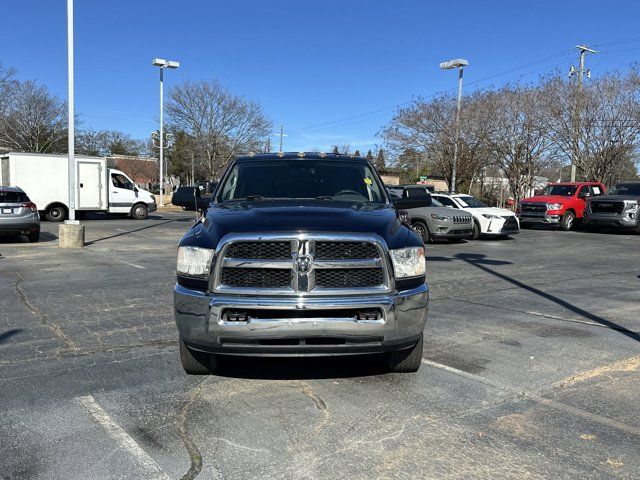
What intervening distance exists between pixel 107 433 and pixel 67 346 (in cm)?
222

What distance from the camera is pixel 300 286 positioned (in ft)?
12.6

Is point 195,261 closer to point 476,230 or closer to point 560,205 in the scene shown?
point 476,230

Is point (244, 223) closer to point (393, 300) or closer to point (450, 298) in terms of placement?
point (393, 300)

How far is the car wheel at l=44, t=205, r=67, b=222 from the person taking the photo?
2389 cm

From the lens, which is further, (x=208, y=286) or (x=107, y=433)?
(x=208, y=286)

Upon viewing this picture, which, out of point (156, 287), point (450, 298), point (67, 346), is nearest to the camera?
point (67, 346)

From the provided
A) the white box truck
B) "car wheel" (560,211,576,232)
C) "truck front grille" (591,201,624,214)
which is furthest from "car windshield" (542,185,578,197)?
the white box truck

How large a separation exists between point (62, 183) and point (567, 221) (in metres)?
21.6

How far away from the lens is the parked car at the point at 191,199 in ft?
18.1

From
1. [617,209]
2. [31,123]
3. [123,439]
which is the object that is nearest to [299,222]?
[123,439]

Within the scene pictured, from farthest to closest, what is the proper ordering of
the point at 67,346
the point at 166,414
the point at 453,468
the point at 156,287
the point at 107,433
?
1. the point at 156,287
2. the point at 67,346
3. the point at 166,414
4. the point at 107,433
5. the point at 453,468

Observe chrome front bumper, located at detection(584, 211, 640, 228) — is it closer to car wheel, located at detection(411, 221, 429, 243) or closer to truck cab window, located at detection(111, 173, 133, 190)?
car wheel, located at detection(411, 221, 429, 243)

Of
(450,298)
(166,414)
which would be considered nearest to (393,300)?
(166,414)

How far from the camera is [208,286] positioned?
390 cm
